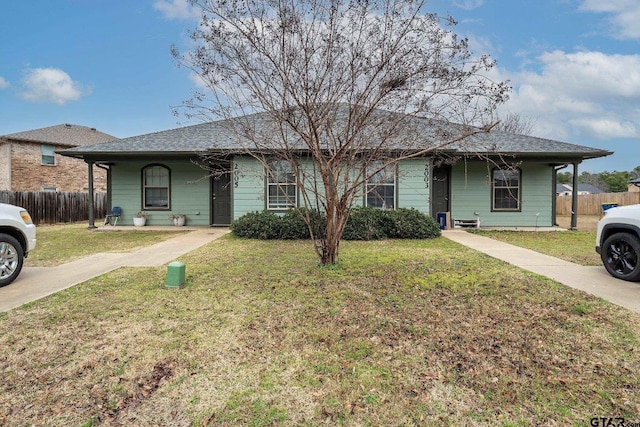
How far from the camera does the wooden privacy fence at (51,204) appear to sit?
14.1 m

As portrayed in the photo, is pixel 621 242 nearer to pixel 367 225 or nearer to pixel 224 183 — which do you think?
pixel 367 225

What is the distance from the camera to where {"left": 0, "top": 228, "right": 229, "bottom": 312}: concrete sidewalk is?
438 cm

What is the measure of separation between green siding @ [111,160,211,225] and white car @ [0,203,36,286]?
7778 mm

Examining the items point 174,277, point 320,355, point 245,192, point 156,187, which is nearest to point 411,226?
point 245,192

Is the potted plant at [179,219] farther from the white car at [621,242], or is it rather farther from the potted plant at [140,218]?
A: the white car at [621,242]

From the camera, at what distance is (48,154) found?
2111cm

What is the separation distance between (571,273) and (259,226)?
23.4 feet

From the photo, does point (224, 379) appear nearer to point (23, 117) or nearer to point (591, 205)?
point (591, 205)

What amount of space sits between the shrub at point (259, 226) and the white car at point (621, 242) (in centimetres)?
704

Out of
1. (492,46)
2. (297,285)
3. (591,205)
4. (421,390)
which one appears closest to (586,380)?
(421,390)

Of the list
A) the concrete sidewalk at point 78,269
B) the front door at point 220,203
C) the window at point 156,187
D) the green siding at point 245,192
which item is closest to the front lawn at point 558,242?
the green siding at point 245,192

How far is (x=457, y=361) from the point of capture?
269 cm

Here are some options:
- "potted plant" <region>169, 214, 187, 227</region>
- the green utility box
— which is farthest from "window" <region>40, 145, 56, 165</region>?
the green utility box

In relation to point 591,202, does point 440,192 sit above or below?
above
